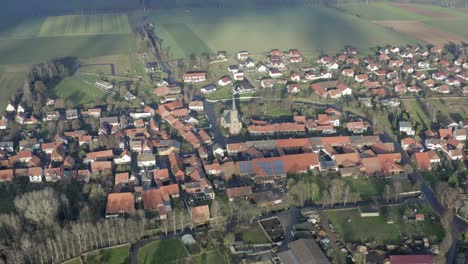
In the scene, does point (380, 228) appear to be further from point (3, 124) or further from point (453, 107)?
point (3, 124)

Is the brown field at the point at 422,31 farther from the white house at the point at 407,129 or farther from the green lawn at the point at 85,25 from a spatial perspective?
the green lawn at the point at 85,25

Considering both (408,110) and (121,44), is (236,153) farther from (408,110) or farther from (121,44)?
(121,44)

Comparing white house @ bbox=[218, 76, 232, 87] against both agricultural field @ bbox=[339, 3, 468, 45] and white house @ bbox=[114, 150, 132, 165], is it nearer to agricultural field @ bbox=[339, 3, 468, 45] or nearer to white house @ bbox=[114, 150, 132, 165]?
white house @ bbox=[114, 150, 132, 165]

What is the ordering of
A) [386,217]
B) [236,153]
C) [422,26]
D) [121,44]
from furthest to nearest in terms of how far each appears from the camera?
[422,26] → [121,44] → [236,153] → [386,217]

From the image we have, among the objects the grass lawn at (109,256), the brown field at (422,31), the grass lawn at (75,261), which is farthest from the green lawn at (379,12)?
the grass lawn at (75,261)

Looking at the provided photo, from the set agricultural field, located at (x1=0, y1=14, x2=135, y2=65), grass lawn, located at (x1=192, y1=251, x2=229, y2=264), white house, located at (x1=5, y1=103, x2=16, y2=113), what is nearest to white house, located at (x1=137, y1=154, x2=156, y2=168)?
grass lawn, located at (x1=192, y1=251, x2=229, y2=264)

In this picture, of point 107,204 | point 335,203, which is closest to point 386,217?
point 335,203

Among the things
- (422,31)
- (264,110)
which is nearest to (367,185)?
(264,110)
